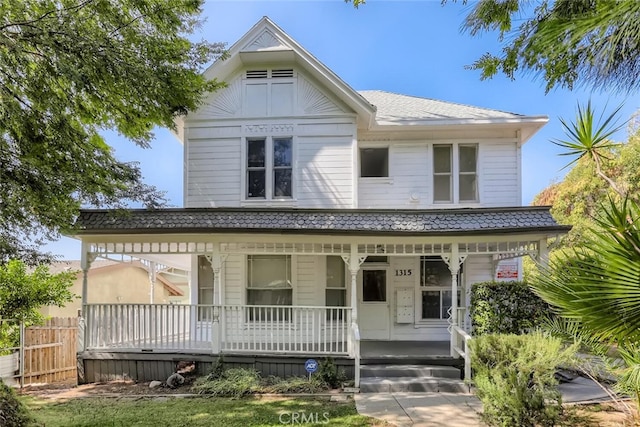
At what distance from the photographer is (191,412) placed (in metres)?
6.39

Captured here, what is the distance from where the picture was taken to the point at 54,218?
23.0 ft

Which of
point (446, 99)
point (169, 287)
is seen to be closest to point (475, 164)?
point (446, 99)

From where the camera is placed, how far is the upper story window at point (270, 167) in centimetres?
1048

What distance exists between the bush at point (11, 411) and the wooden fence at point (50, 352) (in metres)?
5.39

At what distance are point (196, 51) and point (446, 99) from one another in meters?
8.65

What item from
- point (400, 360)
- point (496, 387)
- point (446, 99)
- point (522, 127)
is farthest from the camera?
point (446, 99)

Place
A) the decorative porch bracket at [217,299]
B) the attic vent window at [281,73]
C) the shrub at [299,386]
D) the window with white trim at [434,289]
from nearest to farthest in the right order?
the shrub at [299,386], the decorative porch bracket at [217,299], the window with white trim at [434,289], the attic vent window at [281,73]

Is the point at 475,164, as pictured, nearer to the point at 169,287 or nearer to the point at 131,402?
the point at 131,402

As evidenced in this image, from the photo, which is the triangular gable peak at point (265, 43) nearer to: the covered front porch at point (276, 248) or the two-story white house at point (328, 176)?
the two-story white house at point (328, 176)

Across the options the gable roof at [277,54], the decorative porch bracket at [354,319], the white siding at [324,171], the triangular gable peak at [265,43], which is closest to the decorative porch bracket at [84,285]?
the white siding at [324,171]

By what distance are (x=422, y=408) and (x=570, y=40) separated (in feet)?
18.8

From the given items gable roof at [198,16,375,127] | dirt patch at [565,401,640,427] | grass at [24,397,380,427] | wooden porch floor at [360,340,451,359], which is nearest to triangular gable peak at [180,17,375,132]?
gable roof at [198,16,375,127]

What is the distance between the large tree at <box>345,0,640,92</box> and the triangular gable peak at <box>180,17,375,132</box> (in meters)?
4.04

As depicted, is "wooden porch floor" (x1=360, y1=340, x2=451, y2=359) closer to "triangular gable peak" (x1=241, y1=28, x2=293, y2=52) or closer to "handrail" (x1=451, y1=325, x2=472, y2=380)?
"handrail" (x1=451, y1=325, x2=472, y2=380)
